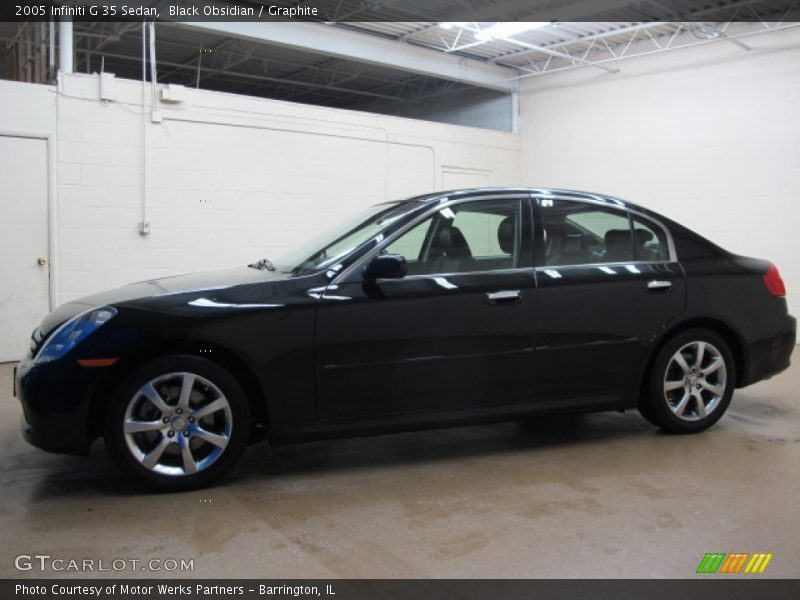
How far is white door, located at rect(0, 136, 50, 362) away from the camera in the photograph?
7043 mm

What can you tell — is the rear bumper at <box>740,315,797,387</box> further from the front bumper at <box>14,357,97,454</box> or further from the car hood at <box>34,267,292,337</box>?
the front bumper at <box>14,357,97,454</box>

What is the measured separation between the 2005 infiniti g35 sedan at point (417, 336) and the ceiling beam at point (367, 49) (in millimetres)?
4980

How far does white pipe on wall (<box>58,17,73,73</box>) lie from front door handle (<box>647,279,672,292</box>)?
241 inches

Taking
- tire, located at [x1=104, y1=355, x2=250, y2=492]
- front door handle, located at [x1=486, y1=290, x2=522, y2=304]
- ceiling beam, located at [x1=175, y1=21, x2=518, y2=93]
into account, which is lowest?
tire, located at [x1=104, y1=355, x2=250, y2=492]

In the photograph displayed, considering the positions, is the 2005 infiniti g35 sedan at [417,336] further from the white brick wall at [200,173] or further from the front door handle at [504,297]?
the white brick wall at [200,173]

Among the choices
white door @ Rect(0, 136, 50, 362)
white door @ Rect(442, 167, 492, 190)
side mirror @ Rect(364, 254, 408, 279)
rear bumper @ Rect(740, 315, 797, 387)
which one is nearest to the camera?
side mirror @ Rect(364, 254, 408, 279)

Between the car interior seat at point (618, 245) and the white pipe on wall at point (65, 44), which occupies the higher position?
the white pipe on wall at point (65, 44)

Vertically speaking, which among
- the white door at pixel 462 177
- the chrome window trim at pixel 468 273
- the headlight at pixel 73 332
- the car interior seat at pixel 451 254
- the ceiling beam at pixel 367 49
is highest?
the ceiling beam at pixel 367 49

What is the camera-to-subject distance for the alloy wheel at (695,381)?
439 centimetres

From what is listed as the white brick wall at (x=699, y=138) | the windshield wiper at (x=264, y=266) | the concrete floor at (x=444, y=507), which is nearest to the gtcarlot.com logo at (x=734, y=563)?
the concrete floor at (x=444, y=507)

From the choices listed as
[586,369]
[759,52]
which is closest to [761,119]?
[759,52]

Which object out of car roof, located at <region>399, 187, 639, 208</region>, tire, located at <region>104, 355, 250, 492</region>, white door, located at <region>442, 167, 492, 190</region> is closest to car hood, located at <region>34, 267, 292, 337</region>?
tire, located at <region>104, 355, 250, 492</region>

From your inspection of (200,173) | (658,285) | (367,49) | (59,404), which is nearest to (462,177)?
(367,49)

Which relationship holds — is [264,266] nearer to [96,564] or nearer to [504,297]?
[504,297]
